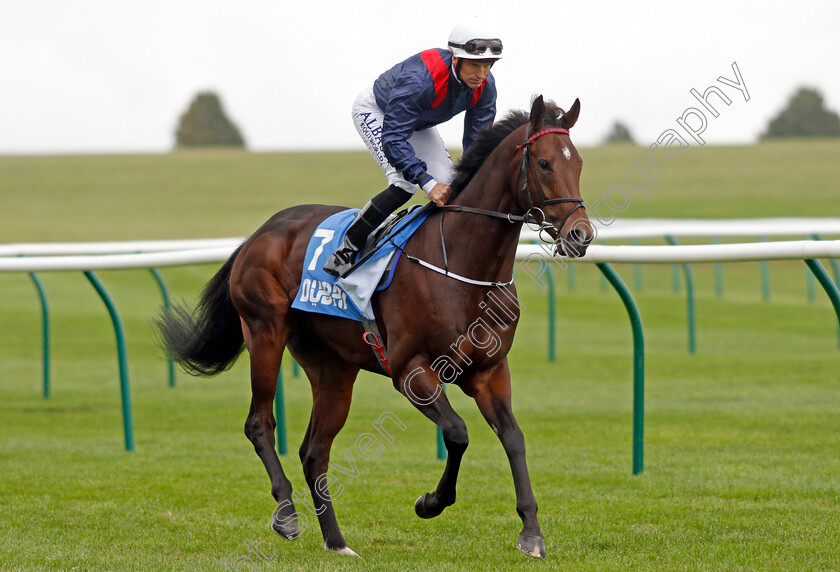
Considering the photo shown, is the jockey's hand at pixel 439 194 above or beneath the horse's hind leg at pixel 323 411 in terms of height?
above

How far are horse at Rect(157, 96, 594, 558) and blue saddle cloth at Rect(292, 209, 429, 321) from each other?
59 mm

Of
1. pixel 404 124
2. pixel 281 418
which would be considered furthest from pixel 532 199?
pixel 281 418

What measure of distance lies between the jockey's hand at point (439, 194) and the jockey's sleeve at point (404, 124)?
8cm

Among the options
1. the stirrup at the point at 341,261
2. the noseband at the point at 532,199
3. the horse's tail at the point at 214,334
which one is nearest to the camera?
the noseband at the point at 532,199

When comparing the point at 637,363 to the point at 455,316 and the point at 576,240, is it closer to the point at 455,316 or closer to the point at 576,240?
the point at 455,316

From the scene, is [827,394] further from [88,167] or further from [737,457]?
[88,167]

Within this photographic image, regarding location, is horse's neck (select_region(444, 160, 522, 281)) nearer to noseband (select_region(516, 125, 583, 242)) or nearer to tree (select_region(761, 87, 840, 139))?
noseband (select_region(516, 125, 583, 242))

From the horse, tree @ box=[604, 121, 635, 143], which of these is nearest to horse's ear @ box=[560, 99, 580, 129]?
the horse

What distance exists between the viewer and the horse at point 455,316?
12.9 feet

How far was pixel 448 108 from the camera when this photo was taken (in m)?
4.50

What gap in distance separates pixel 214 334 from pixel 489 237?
72.8 inches

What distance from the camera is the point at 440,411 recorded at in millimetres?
4066

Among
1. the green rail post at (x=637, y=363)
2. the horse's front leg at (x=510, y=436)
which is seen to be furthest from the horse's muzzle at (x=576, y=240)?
the green rail post at (x=637, y=363)

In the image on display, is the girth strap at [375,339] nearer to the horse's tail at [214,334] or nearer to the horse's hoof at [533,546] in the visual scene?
the horse's hoof at [533,546]
